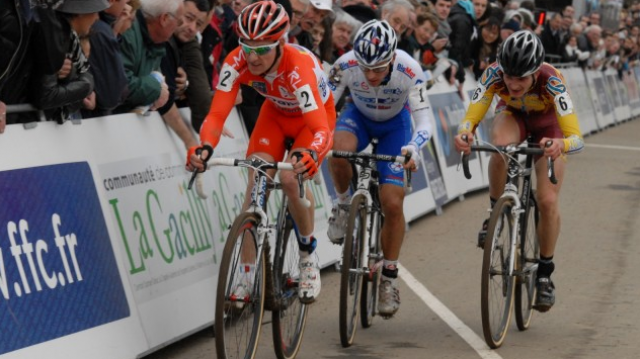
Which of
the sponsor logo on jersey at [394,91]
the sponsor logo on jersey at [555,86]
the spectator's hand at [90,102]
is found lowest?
the sponsor logo on jersey at [555,86]

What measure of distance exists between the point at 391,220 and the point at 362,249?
1.60 feet

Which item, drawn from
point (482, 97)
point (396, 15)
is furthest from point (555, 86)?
point (396, 15)

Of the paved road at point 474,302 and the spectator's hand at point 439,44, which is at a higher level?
the spectator's hand at point 439,44

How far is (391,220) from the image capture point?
856cm

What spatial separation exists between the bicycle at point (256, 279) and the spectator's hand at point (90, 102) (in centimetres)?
109

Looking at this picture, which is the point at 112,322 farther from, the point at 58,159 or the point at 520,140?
the point at 520,140

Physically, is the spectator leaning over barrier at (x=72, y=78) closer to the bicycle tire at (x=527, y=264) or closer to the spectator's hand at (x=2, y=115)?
the spectator's hand at (x=2, y=115)

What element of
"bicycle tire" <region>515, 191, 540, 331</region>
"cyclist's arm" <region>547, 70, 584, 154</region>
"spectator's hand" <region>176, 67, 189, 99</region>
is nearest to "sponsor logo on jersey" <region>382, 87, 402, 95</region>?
"cyclist's arm" <region>547, 70, 584, 154</region>

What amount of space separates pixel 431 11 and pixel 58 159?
30.7ft

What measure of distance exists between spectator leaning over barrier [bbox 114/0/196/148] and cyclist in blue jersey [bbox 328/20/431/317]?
3.74 ft

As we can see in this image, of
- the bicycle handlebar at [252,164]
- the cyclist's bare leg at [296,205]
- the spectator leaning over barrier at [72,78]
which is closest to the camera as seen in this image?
the bicycle handlebar at [252,164]

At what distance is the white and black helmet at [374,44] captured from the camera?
8.00 m

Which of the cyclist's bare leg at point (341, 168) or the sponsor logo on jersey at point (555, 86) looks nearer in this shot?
the sponsor logo on jersey at point (555, 86)

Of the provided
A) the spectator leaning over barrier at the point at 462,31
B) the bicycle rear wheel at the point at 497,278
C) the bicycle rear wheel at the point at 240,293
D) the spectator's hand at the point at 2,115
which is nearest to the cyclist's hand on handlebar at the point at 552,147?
the bicycle rear wheel at the point at 497,278
